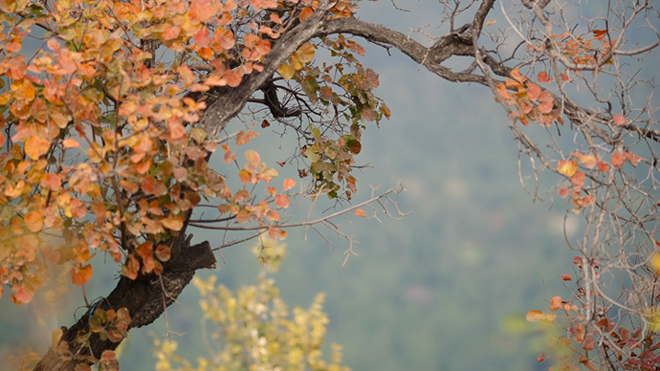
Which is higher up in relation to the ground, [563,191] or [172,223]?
[563,191]

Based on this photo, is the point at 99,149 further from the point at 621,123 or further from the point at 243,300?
the point at 243,300

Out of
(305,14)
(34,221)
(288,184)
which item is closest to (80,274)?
(34,221)

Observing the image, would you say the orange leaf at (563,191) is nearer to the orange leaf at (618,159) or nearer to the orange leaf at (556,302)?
the orange leaf at (618,159)

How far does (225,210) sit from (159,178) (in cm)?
21

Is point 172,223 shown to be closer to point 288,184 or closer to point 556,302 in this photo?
point 288,184

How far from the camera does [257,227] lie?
A: 1.51 meters

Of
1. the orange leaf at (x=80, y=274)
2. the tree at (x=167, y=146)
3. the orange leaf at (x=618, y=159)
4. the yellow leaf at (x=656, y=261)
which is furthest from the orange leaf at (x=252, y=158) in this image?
the yellow leaf at (x=656, y=261)

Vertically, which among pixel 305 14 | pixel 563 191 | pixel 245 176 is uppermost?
pixel 305 14

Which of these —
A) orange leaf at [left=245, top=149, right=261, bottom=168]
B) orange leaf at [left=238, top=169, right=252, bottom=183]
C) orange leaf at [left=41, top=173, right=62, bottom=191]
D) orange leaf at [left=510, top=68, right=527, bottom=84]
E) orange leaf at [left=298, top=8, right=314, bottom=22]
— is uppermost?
orange leaf at [left=298, top=8, right=314, bottom=22]

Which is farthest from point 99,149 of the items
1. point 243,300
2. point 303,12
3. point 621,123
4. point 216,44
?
point 243,300

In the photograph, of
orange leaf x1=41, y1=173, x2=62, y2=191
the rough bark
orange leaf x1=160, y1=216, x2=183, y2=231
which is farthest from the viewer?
the rough bark

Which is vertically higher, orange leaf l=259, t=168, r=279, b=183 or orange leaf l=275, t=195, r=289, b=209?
orange leaf l=259, t=168, r=279, b=183

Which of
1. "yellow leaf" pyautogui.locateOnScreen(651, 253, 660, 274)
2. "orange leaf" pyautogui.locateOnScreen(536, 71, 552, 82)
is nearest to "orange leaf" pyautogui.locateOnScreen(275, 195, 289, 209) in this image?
"orange leaf" pyautogui.locateOnScreen(536, 71, 552, 82)

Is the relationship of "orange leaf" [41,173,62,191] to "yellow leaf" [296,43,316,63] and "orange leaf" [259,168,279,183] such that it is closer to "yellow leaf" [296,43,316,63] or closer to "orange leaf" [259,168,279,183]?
"orange leaf" [259,168,279,183]
